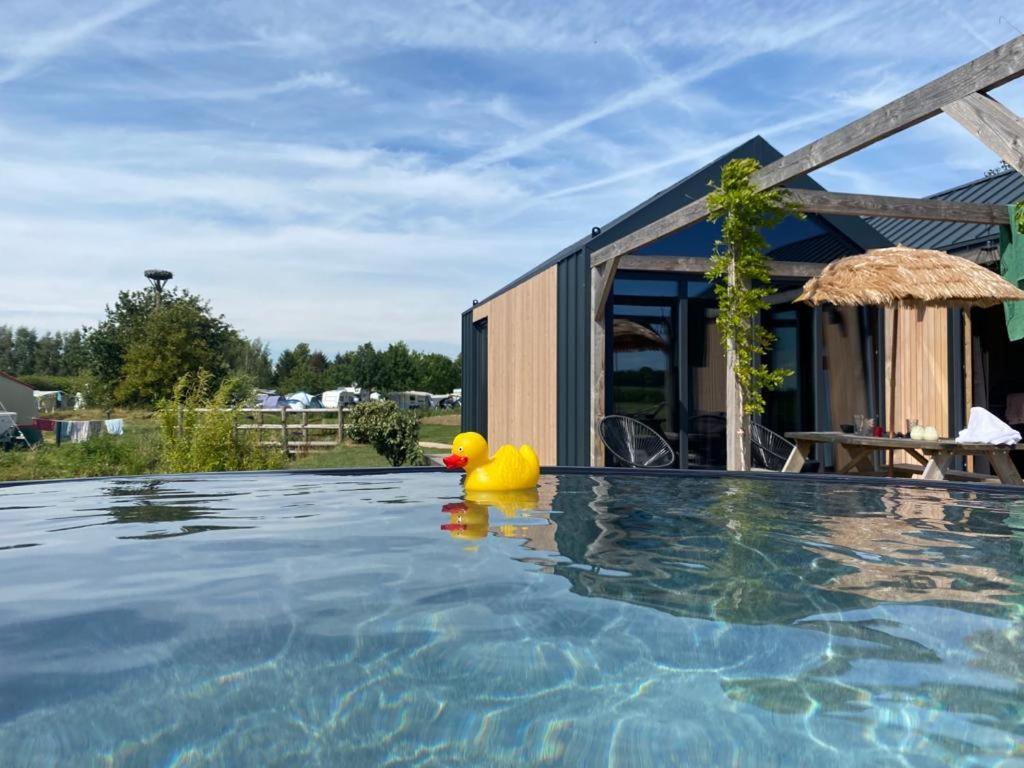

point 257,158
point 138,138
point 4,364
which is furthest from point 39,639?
point 4,364

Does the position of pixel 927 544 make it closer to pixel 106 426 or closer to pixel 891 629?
pixel 891 629

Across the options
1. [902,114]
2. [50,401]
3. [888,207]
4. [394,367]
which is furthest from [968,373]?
[50,401]

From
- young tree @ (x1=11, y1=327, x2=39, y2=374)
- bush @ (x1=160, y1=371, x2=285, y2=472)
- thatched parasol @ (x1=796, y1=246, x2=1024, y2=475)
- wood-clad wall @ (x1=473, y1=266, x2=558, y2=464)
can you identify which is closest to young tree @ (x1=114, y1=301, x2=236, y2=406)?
wood-clad wall @ (x1=473, y1=266, x2=558, y2=464)

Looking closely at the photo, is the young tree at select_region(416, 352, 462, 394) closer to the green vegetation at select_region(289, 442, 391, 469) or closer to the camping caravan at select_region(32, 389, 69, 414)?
the camping caravan at select_region(32, 389, 69, 414)

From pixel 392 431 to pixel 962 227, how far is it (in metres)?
8.75

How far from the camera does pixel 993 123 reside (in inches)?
159

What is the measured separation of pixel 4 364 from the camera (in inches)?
2625

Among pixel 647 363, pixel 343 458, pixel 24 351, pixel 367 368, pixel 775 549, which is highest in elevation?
pixel 24 351

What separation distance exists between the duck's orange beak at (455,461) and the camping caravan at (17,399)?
30014 millimetres

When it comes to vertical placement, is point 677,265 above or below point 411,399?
above

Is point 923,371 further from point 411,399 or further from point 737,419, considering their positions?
point 411,399

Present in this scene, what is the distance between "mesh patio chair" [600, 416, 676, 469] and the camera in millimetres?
8039

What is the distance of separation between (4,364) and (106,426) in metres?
57.6

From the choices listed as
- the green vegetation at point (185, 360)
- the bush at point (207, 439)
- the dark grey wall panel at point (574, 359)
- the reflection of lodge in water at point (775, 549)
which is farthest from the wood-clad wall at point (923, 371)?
the green vegetation at point (185, 360)
